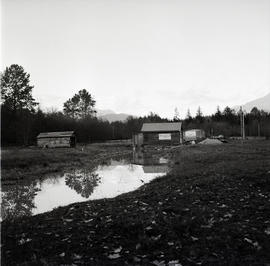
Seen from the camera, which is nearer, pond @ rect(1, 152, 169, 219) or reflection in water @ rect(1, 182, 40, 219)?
reflection in water @ rect(1, 182, 40, 219)

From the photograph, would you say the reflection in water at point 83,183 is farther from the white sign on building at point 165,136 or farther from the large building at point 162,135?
the white sign on building at point 165,136

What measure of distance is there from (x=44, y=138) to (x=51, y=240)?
55302 mm

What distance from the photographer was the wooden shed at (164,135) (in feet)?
223

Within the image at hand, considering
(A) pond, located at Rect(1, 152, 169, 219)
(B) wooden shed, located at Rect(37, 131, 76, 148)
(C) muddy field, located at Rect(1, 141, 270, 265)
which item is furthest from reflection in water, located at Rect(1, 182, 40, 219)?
(B) wooden shed, located at Rect(37, 131, 76, 148)

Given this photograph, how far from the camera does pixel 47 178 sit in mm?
21969

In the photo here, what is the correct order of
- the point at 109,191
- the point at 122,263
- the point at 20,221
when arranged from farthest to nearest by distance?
the point at 109,191 < the point at 20,221 < the point at 122,263

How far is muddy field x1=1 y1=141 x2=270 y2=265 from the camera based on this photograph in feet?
20.3

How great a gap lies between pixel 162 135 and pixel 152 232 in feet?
201

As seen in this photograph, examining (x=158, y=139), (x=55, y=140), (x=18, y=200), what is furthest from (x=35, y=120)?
(x=18, y=200)

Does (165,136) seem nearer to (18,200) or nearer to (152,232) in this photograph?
(18,200)

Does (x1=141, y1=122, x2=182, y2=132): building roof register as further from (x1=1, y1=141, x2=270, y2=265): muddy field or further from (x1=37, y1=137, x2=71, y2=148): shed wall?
(x1=1, y1=141, x2=270, y2=265): muddy field

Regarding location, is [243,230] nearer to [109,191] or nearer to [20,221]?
[20,221]

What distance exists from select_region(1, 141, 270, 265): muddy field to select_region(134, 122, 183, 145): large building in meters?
56.1

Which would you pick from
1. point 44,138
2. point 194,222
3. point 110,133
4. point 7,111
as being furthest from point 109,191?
point 110,133
